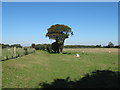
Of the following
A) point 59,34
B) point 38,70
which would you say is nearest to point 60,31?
point 59,34

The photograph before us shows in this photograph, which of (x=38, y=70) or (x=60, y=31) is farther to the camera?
(x=60, y=31)

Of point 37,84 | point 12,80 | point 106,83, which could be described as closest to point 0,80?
point 12,80

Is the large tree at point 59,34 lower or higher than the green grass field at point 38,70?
higher

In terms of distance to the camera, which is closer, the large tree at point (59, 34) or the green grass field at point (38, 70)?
the green grass field at point (38, 70)

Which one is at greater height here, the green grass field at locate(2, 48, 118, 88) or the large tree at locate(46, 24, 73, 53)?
the large tree at locate(46, 24, 73, 53)

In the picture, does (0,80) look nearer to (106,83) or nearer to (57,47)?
(106,83)

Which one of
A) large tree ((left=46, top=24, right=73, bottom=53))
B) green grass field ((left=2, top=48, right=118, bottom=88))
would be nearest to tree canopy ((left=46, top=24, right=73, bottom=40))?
large tree ((left=46, top=24, right=73, bottom=53))

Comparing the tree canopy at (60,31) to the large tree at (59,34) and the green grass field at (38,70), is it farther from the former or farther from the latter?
the green grass field at (38,70)

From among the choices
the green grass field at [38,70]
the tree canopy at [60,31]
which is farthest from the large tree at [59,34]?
the green grass field at [38,70]

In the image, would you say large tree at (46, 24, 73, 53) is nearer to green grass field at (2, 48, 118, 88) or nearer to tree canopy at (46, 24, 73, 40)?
tree canopy at (46, 24, 73, 40)

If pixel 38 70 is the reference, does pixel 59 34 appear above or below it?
above

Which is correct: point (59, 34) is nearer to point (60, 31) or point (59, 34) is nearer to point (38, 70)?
point (60, 31)

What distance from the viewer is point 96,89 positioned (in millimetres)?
7742

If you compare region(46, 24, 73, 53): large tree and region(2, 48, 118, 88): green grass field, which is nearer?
region(2, 48, 118, 88): green grass field
